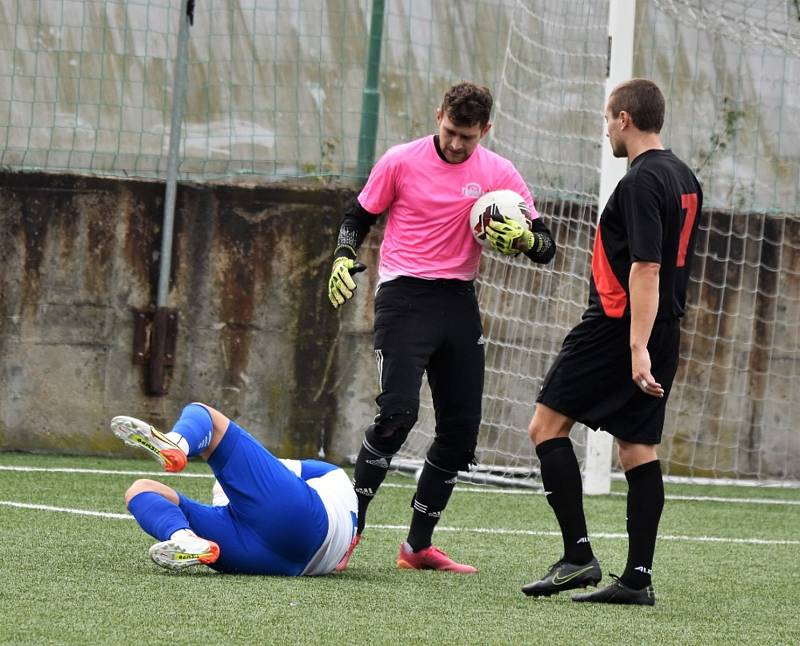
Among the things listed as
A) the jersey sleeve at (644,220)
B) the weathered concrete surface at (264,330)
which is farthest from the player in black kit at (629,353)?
the weathered concrete surface at (264,330)

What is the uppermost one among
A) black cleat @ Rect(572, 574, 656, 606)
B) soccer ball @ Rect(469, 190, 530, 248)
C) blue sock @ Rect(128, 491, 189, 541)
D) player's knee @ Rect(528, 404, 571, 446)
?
soccer ball @ Rect(469, 190, 530, 248)

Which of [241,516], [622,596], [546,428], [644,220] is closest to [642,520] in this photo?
[622,596]

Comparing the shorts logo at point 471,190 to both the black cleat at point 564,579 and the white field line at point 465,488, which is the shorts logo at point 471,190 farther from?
the white field line at point 465,488

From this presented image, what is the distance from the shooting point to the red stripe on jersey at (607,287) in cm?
491

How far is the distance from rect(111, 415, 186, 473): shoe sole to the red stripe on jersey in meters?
1.51

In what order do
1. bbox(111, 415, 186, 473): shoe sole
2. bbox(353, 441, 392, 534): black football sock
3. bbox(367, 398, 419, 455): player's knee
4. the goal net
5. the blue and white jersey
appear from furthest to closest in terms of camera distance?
the goal net, bbox(353, 441, 392, 534): black football sock, bbox(367, 398, 419, 455): player's knee, the blue and white jersey, bbox(111, 415, 186, 473): shoe sole

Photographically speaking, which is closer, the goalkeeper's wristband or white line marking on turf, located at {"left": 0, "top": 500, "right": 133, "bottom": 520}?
the goalkeeper's wristband

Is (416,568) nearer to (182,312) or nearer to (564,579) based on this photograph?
(564,579)

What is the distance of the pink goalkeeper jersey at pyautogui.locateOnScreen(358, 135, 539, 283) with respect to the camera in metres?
5.67

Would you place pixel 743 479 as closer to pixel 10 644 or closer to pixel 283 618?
pixel 283 618

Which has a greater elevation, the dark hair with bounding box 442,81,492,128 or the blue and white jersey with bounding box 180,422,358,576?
the dark hair with bounding box 442,81,492,128

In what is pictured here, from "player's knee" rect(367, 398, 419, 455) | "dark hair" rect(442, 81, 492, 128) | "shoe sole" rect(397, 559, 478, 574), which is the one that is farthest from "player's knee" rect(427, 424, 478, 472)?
"dark hair" rect(442, 81, 492, 128)

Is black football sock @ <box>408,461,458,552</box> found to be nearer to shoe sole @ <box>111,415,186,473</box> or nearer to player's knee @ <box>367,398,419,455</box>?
player's knee @ <box>367,398,419,455</box>

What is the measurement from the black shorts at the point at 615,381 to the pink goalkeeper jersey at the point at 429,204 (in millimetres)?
865
